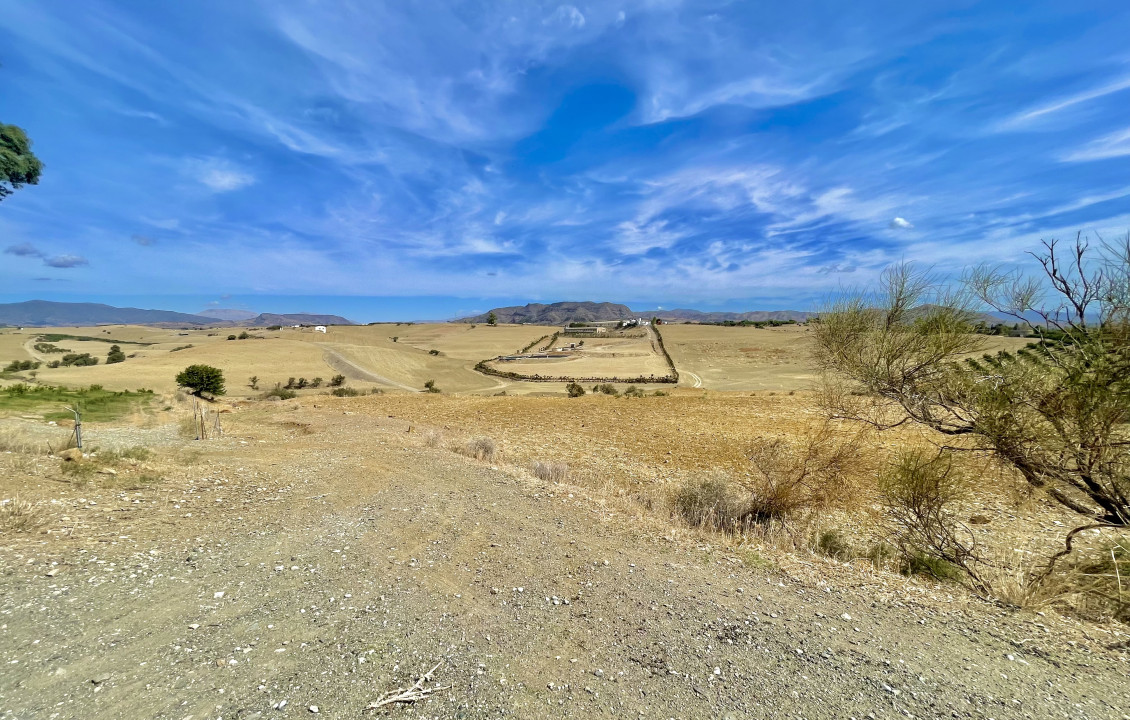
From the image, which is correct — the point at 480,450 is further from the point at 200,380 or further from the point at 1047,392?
the point at 200,380

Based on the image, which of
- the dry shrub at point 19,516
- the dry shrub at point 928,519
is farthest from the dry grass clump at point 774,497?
the dry shrub at point 19,516

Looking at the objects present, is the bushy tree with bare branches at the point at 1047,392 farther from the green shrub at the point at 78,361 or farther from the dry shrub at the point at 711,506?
the green shrub at the point at 78,361

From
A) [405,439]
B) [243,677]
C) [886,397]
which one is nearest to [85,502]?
[243,677]

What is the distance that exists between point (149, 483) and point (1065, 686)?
11.9m

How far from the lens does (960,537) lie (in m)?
7.91

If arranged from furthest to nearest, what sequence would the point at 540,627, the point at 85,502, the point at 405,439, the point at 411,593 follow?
1. the point at 405,439
2. the point at 85,502
3. the point at 411,593
4. the point at 540,627

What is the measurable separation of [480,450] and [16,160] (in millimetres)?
13628

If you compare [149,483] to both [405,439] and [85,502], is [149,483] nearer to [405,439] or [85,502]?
[85,502]

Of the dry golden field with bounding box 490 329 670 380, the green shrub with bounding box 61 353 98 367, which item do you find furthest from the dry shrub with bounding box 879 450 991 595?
the green shrub with bounding box 61 353 98 367

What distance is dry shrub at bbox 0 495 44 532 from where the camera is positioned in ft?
17.3

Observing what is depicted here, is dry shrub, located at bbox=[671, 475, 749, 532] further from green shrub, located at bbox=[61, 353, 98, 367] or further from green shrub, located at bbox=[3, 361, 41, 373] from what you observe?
green shrub, located at bbox=[61, 353, 98, 367]

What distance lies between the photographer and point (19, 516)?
5449 mm

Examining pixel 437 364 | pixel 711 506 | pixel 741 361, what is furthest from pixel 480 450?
pixel 741 361

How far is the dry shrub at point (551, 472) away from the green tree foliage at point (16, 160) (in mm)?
14955
